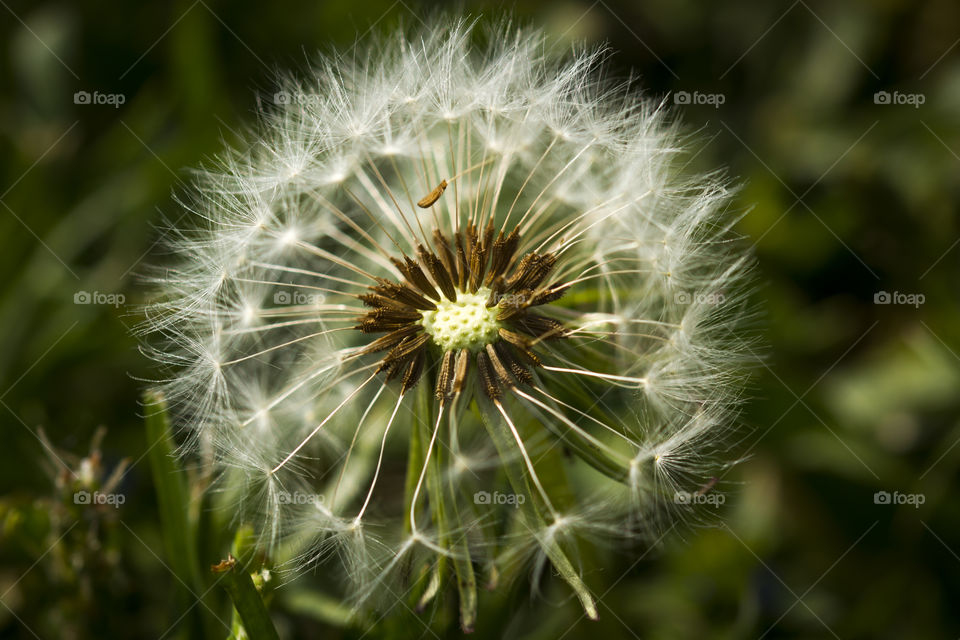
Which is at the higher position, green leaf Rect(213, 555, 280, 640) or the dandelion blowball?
the dandelion blowball

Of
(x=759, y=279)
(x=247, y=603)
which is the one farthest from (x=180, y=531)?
(x=759, y=279)

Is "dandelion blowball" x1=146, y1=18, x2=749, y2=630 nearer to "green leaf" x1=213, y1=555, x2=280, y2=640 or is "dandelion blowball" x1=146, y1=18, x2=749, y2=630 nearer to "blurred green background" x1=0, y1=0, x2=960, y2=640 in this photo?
"green leaf" x1=213, y1=555, x2=280, y2=640

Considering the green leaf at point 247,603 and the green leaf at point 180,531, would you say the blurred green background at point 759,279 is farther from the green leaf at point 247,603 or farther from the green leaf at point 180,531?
the green leaf at point 247,603

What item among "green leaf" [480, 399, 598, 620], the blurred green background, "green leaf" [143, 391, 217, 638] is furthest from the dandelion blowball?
the blurred green background

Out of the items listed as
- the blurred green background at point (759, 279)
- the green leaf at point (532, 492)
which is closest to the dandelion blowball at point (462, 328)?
the green leaf at point (532, 492)

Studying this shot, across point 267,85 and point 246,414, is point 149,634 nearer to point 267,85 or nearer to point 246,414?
point 246,414

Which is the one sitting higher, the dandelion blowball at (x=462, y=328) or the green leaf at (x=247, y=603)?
the dandelion blowball at (x=462, y=328)
